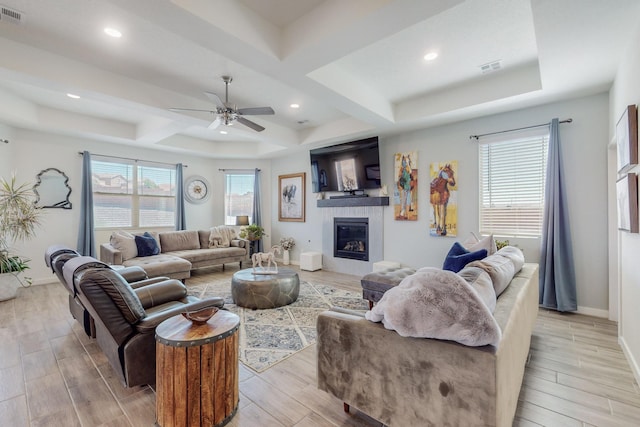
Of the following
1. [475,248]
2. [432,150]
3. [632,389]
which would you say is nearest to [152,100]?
[432,150]

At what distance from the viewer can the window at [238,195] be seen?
7566 millimetres

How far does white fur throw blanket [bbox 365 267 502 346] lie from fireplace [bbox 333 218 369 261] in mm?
4211

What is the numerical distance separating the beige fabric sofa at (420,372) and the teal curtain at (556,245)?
2312 millimetres

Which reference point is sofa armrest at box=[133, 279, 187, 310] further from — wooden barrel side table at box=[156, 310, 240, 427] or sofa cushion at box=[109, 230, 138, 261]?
sofa cushion at box=[109, 230, 138, 261]

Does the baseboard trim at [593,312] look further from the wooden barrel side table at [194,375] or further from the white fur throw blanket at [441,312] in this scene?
the wooden barrel side table at [194,375]

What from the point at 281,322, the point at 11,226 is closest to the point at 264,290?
the point at 281,322

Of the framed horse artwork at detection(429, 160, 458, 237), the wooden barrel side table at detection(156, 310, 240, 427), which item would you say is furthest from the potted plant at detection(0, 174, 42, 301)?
the framed horse artwork at detection(429, 160, 458, 237)

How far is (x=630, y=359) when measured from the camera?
2.35 meters

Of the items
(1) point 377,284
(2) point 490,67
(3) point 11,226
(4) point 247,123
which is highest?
(2) point 490,67

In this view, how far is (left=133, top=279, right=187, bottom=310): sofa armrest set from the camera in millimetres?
2494

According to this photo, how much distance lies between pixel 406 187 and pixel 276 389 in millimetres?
3910

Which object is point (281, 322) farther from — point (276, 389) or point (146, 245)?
point (146, 245)

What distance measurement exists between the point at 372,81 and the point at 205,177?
524 cm

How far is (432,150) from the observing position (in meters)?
4.75
